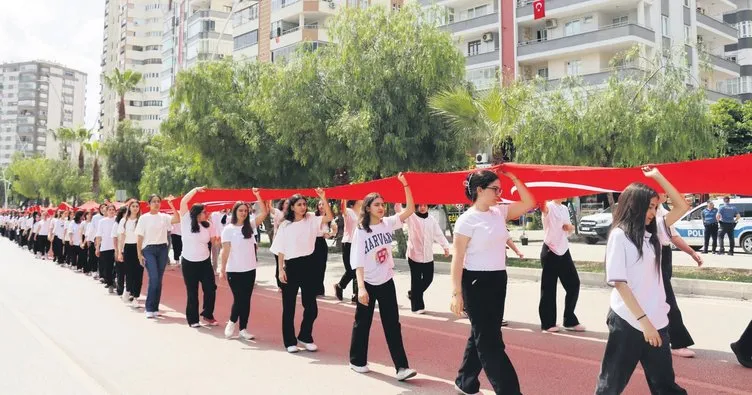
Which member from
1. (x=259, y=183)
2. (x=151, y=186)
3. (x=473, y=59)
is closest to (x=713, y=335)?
(x=259, y=183)

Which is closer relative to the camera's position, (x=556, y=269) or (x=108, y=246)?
(x=556, y=269)

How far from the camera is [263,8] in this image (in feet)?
181

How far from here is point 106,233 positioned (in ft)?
43.8

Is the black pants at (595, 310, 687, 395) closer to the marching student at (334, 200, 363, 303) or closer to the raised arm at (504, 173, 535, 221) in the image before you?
the raised arm at (504, 173, 535, 221)

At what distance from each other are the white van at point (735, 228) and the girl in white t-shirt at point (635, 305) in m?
18.3

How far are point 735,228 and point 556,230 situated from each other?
16163 mm

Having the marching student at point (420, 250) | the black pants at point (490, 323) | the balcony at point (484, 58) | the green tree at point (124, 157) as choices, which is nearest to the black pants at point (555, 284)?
the marching student at point (420, 250)

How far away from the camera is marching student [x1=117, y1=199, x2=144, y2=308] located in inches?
431

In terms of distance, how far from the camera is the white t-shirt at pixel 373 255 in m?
6.09

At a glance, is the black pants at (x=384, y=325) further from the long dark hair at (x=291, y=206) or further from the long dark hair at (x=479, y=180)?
the long dark hair at (x=291, y=206)

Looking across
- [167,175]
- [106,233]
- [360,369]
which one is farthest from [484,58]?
[360,369]

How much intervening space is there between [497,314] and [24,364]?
5202 mm

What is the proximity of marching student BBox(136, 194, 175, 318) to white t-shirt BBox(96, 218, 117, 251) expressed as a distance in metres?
3.67

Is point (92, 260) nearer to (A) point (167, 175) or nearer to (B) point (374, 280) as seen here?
(B) point (374, 280)
